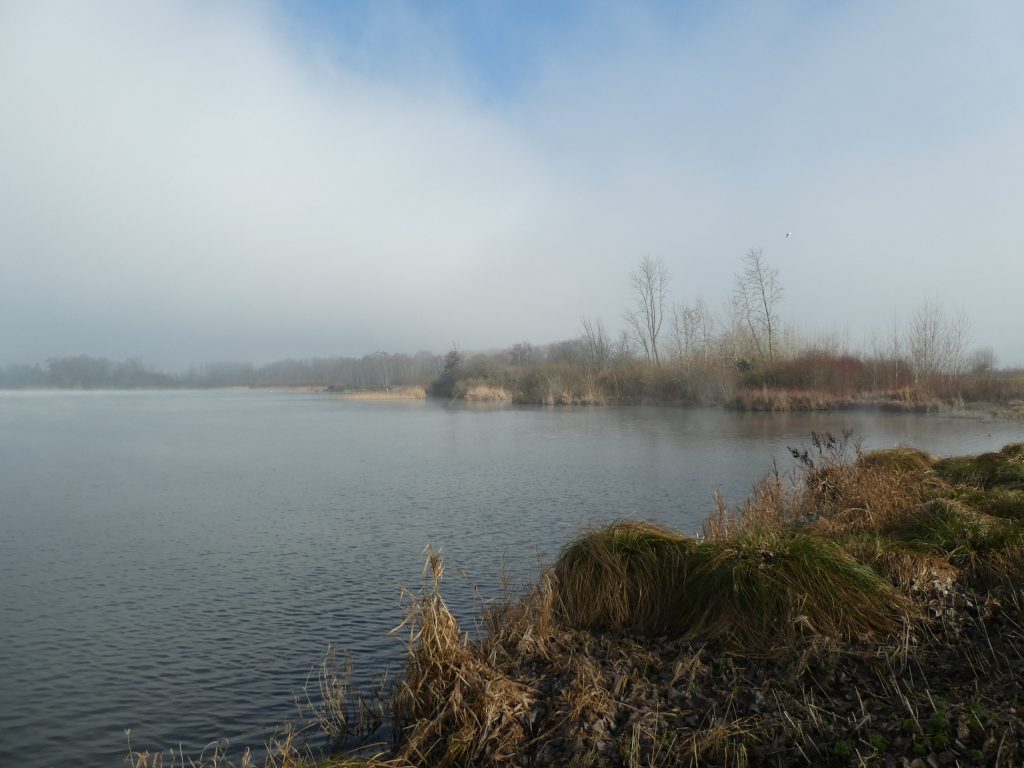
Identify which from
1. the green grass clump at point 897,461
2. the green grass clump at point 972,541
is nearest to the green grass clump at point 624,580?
the green grass clump at point 972,541

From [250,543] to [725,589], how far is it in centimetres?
829

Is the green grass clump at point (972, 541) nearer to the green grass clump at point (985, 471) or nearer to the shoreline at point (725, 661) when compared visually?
the shoreline at point (725, 661)

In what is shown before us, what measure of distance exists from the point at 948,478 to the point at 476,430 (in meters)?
22.8

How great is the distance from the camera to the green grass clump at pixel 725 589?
555 cm

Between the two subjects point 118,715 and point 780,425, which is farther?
point 780,425

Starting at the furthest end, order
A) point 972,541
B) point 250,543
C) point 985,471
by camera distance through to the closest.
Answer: point 250,543 → point 985,471 → point 972,541

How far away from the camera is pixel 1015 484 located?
33.3 feet

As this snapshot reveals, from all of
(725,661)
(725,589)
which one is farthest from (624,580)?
(725,661)

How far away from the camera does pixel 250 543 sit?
38.1 ft

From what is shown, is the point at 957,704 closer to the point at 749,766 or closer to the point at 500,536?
the point at 749,766

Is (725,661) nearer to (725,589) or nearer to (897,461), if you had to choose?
(725,589)

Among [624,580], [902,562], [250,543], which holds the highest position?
[902,562]

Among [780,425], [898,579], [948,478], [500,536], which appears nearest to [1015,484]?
[948,478]

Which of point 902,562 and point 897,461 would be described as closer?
point 902,562
